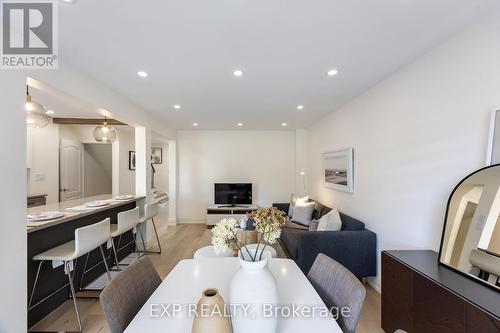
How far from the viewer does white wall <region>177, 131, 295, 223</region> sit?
6.10m

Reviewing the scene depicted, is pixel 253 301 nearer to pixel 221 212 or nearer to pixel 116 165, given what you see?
pixel 221 212

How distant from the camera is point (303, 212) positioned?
4457 mm

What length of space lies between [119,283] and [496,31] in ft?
9.06

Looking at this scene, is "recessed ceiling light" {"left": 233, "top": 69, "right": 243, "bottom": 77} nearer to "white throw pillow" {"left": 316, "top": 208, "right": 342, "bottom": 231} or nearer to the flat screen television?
"white throw pillow" {"left": 316, "top": 208, "right": 342, "bottom": 231}

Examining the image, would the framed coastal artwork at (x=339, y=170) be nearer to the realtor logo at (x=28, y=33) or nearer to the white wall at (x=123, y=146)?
the realtor logo at (x=28, y=33)

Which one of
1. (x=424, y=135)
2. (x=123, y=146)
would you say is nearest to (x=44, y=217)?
(x=424, y=135)

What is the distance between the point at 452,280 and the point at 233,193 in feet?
15.5

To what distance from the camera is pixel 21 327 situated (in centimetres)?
170

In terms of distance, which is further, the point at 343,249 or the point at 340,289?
the point at 343,249

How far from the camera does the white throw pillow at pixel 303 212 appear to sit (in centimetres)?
435

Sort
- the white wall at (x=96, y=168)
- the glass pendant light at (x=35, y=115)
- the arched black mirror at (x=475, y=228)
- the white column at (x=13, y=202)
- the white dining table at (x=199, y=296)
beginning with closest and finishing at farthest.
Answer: the white dining table at (x=199, y=296) → the arched black mirror at (x=475, y=228) → the white column at (x=13, y=202) → the glass pendant light at (x=35, y=115) → the white wall at (x=96, y=168)

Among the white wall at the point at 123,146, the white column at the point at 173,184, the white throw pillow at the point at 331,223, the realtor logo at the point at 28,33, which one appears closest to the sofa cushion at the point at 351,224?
the white throw pillow at the point at 331,223

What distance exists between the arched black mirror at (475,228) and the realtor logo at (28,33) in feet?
10.0

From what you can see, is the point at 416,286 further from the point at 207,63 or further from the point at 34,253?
the point at 34,253
